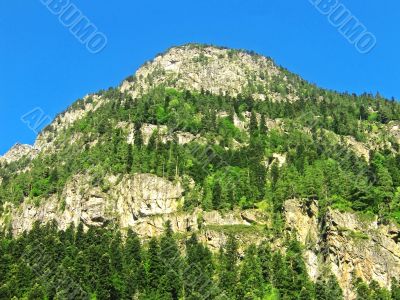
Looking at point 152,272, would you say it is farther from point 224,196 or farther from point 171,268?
point 224,196

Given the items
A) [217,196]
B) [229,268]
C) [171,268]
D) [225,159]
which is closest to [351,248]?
[229,268]

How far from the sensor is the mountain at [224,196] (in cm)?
10281

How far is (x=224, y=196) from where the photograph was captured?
128750 mm

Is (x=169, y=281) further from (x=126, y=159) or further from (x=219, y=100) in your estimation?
(x=219, y=100)

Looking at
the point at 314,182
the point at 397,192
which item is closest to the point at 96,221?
the point at 314,182

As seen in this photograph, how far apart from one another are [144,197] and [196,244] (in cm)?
2795

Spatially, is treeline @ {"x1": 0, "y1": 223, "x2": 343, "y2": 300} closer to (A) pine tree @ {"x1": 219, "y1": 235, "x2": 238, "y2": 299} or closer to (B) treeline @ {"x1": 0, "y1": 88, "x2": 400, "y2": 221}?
(A) pine tree @ {"x1": 219, "y1": 235, "x2": 238, "y2": 299}

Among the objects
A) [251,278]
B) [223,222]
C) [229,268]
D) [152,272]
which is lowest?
[251,278]

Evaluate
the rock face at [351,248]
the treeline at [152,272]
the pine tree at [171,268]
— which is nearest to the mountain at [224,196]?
the rock face at [351,248]

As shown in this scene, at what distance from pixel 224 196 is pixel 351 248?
101 feet

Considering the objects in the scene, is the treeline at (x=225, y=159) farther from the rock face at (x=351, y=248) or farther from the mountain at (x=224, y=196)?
the rock face at (x=351, y=248)

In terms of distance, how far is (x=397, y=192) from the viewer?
12788 cm

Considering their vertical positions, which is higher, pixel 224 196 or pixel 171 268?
pixel 224 196

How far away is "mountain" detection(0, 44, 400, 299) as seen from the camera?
10281 centimetres
